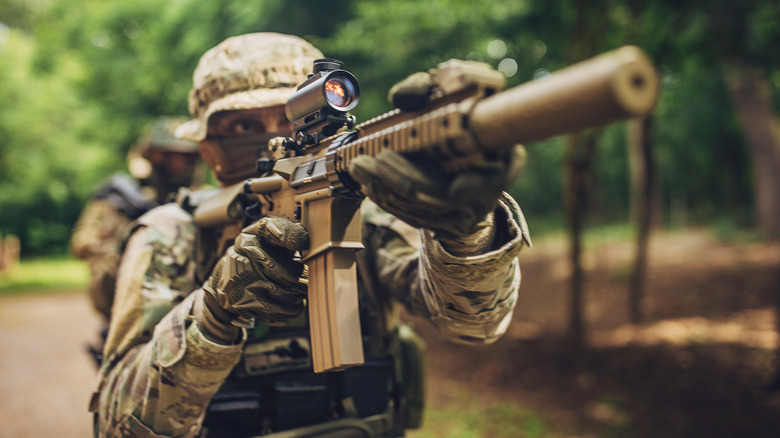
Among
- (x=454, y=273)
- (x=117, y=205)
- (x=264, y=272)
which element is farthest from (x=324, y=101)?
(x=117, y=205)

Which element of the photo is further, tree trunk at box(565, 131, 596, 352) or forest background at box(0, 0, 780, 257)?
tree trunk at box(565, 131, 596, 352)

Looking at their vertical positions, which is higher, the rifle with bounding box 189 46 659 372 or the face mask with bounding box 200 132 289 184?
the face mask with bounding box 200 132 289 184

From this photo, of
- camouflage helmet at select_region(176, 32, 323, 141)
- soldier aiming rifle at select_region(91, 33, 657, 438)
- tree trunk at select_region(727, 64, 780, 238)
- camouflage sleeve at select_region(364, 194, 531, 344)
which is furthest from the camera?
tree trunk at select_region(727, 64, 780, 238)

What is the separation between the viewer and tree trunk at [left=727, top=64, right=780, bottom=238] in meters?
9.80

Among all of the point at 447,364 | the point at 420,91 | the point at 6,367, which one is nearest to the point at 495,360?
the point at 447,364

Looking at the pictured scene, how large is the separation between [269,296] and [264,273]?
0.08 meters

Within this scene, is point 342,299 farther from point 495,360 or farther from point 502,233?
point 495,360

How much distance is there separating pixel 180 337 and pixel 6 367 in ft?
29.2

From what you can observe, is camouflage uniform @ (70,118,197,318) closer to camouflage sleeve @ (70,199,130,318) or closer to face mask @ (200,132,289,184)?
camouflage sleeve @ (70,199,130,318)

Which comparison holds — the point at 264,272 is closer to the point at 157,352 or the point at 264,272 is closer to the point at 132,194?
the point at 157,352

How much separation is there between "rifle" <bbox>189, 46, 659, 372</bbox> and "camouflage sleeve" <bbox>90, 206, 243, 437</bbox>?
261mm

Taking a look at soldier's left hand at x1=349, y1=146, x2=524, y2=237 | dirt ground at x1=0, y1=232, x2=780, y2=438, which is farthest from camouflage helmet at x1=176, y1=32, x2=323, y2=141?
dirt ground at x1=0, y1=232, x2=780, y2=438

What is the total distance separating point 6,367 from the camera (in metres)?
8.34

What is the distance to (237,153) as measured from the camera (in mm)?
2281
